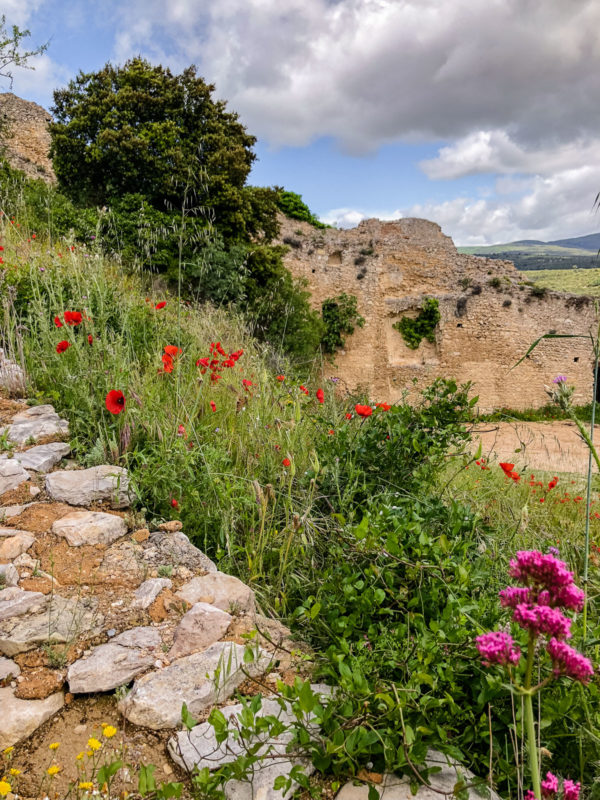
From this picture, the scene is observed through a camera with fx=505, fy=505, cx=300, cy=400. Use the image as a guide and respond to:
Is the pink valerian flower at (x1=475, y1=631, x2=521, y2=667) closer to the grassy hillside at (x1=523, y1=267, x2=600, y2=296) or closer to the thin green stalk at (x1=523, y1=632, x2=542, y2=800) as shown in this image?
the thin green stalk at (x1=523, y1=632, x2=542, y2=800)

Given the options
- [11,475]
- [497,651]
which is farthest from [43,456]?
[497,651]

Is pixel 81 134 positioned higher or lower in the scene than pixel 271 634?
higher

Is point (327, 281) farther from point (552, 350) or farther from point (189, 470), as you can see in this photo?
point (189, 470)

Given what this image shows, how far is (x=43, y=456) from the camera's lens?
8.86ft

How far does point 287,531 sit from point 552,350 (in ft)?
50.8

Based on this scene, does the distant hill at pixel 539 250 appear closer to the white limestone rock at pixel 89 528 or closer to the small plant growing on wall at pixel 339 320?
the small plant growing on wall at pixel 339 320

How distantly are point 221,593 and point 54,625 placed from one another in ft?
1.87

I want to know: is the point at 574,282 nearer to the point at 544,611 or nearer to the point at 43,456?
the point at 43,456

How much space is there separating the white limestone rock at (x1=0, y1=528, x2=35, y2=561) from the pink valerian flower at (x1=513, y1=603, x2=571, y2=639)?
6.23 ft

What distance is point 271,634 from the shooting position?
5.80ft

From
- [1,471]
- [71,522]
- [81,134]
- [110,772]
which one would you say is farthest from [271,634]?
[81,134]

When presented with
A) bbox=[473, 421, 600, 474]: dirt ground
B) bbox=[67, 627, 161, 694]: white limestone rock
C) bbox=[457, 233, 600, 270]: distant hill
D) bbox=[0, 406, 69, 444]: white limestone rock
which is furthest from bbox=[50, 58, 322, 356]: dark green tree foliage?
bbox=[457, 233, 600, 270]: distant hill

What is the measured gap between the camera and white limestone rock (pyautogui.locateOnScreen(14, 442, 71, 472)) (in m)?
2.65

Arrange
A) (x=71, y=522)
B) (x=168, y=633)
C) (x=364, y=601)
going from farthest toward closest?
(x=71, y=522)
(x=168, y=633)
(x=364, y=601)
